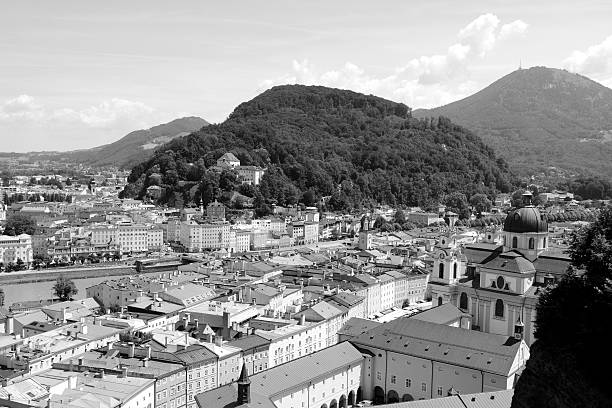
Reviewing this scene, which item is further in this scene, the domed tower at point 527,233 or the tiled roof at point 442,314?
the domed tower at point 527,233

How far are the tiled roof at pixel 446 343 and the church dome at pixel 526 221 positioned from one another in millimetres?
9182

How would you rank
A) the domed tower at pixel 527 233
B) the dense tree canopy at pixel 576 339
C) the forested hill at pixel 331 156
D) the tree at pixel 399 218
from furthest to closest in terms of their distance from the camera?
1. the forested hill at pixel 331 156
2. the tree at pixel 399 218
3. the domed tower at pixel 527 233
4. the dense tree canopy at pixel 576 339

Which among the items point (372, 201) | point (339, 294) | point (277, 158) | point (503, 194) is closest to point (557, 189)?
point (503, 194)

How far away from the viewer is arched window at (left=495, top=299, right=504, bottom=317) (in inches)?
1353

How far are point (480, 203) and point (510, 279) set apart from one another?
75.3m

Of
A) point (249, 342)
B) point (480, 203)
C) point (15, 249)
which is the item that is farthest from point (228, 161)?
point (249, 342)

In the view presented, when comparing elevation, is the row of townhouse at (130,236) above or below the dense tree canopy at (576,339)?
below

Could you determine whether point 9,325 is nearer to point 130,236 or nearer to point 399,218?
point 130,236

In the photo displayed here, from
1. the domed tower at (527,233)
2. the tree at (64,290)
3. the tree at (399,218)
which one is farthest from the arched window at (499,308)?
the tree at (399,218)

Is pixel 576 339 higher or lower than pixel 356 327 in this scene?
higher

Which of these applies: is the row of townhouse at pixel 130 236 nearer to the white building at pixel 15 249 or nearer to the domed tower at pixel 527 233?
the white building at pixel 15 249

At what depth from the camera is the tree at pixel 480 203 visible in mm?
106938

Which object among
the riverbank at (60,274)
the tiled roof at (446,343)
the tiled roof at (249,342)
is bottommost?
the riverbank at (60,274)

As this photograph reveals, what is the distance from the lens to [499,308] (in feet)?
113
